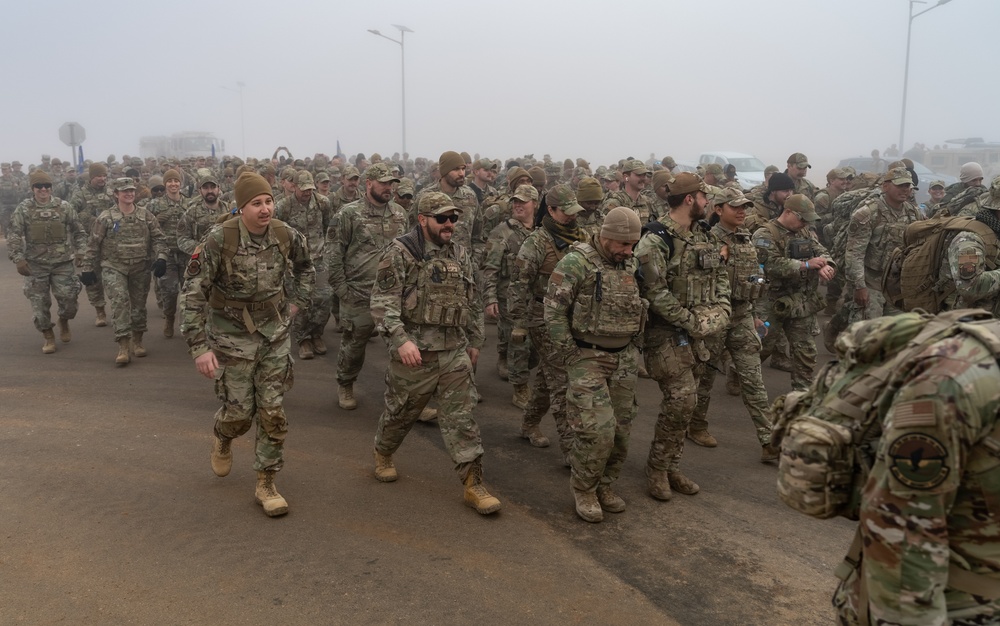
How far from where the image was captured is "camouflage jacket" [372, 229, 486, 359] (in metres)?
5.35

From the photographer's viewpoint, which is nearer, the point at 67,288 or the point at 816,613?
the point at 816,613

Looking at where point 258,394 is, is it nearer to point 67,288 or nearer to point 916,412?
point 916,412

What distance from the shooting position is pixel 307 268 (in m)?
5.78

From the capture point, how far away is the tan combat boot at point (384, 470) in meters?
5.91

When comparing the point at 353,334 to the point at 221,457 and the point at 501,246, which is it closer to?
the point at 501,246

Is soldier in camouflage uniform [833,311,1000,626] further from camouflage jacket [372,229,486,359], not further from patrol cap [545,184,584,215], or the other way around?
patrol cap [545,184,584,215]

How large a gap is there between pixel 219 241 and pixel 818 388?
13.3 ft

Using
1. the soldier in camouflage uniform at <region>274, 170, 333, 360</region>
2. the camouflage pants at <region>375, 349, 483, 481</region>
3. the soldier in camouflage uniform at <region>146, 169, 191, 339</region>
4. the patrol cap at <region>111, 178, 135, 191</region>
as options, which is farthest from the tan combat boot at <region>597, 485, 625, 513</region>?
the patrol cap at <region>111, 178, 135, 191</region>

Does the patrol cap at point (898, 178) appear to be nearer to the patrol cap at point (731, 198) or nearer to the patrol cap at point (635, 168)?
the patrol cap at point (635, 168)

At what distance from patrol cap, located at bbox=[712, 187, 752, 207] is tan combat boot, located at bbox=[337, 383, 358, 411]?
160 inches

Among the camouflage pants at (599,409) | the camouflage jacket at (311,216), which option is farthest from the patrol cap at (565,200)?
the camouflage jacket at (311,216)

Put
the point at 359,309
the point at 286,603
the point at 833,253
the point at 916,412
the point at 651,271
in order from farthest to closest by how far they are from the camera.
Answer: the point at 833,253 < the point at 359,309 < the point at 651,271 < the point at 286,603 < the point at 916,412

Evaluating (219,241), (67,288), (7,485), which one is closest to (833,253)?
(219,241)

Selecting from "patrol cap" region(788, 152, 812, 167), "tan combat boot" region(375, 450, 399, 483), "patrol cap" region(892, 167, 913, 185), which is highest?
"patrol cap" region(788, 152, 812, 167)
